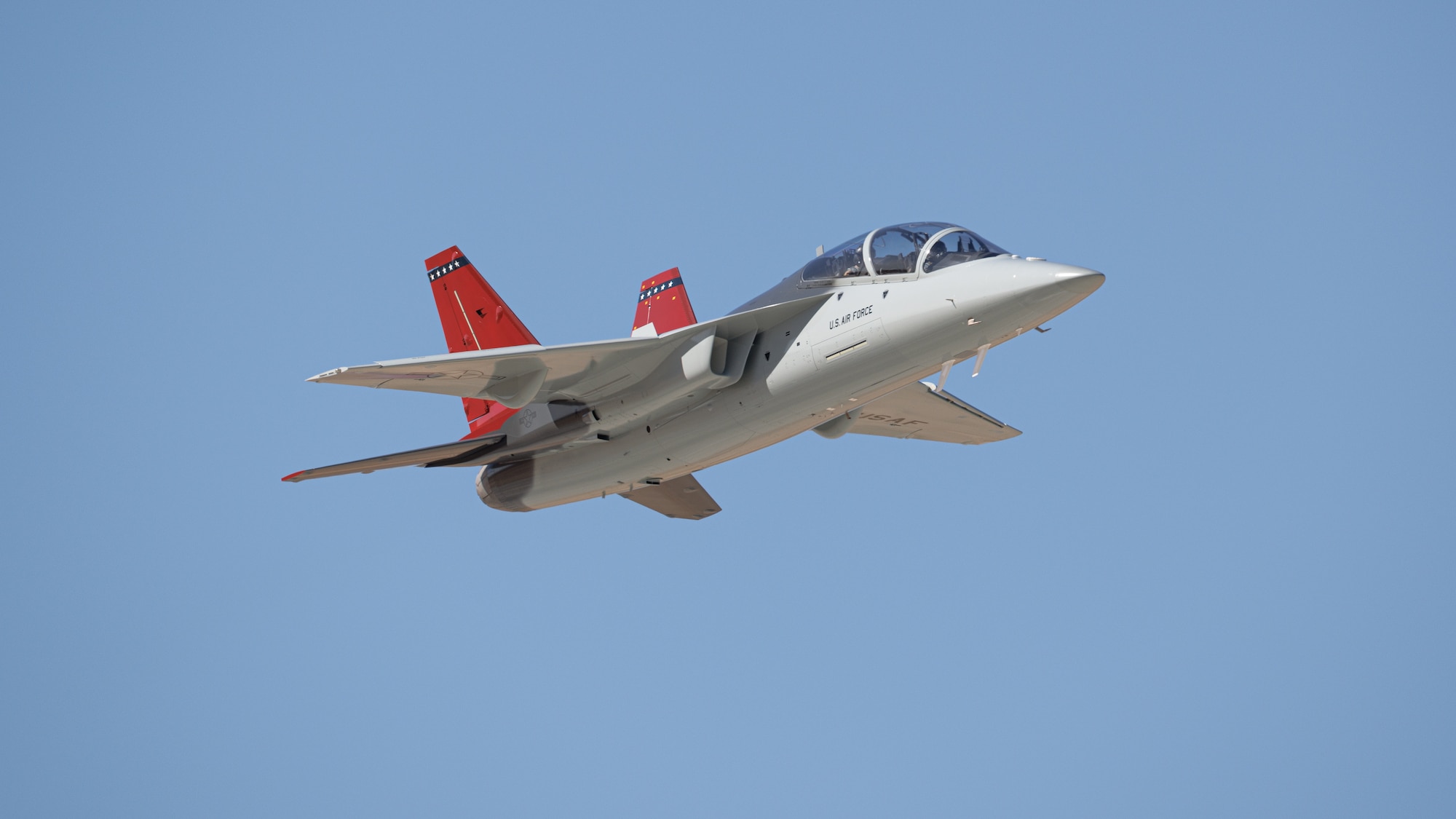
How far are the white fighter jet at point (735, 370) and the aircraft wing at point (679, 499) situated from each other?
257 cm

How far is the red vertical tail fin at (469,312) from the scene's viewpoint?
25.3 meters

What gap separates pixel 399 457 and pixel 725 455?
18.8ft

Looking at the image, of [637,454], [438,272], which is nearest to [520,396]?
[637,454]

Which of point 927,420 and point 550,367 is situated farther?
point 927,420

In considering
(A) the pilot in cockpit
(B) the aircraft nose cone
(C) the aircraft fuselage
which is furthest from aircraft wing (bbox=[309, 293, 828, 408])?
(B) the aircraft nose cone

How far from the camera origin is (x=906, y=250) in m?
19.4

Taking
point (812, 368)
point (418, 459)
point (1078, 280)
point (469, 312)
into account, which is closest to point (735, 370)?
point (812, 368)

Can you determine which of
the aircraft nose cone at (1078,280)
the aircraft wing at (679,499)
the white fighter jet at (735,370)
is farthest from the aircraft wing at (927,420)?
the aircraft nose cone at (1078,280)

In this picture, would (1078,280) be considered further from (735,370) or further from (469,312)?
(469,312)

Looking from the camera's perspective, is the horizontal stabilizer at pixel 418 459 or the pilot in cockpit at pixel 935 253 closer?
the pilot in cockpit at pixel 935 253

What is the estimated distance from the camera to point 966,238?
19.3m

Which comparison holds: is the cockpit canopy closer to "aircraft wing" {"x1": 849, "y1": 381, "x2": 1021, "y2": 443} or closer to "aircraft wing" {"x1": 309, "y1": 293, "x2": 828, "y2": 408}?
"aircraft wing" {"x1": 309, "y1": 293, "x2": 828, "y2": 408}

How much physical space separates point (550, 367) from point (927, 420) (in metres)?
8.10

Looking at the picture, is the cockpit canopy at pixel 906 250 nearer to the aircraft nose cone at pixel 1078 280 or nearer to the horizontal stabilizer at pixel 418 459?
the aircraft nose cone at pixel 1078 280
